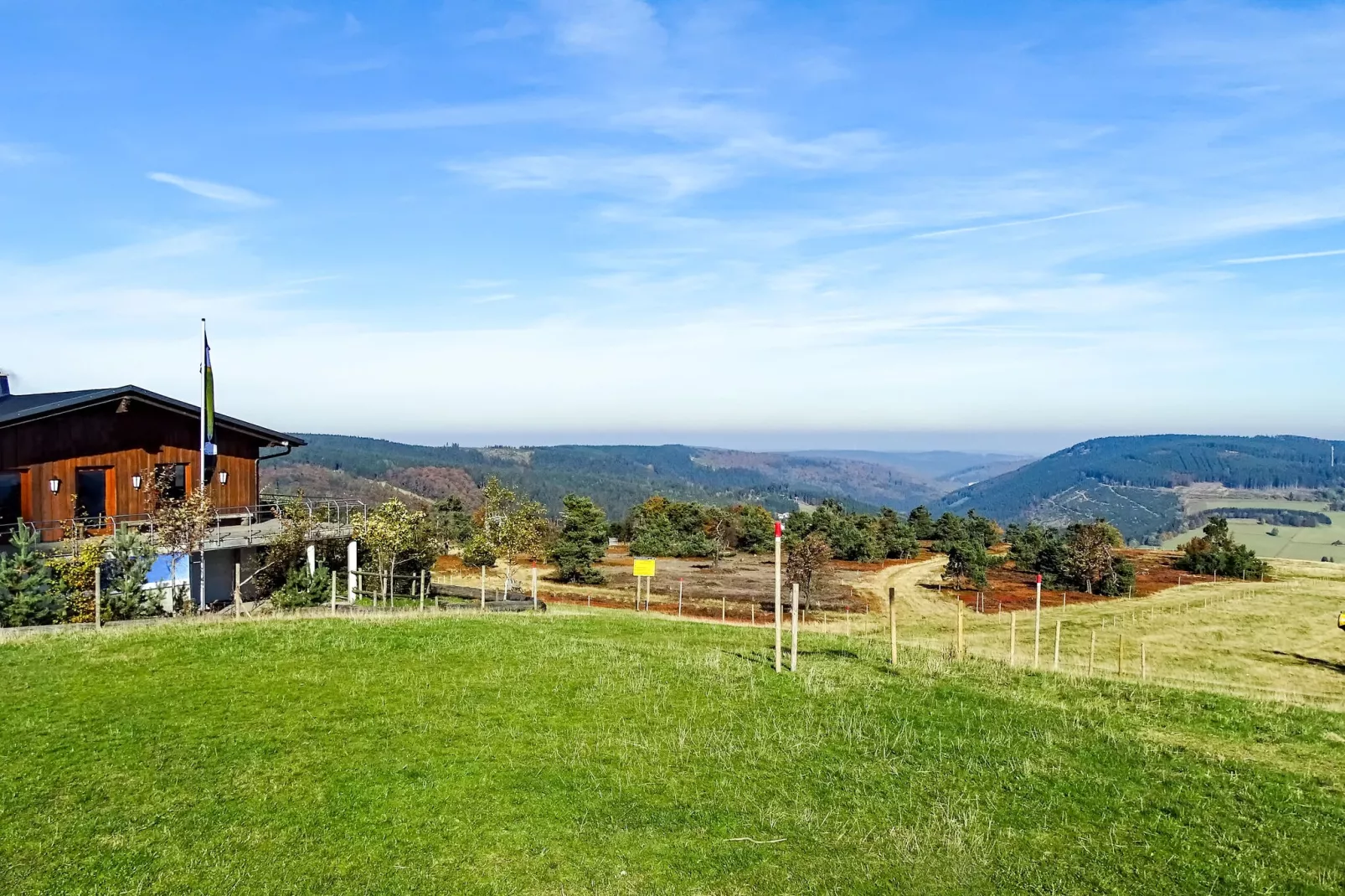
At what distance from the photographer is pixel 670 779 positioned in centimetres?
1059

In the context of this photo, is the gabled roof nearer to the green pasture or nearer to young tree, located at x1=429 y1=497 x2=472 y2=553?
young tree, located at x1=429 y1=497 x2=472 y2=553

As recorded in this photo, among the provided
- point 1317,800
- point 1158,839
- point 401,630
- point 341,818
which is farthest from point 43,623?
point 1317,800

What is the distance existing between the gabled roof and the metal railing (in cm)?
286

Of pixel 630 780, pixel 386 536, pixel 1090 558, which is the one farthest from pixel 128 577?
pixel 1090 558

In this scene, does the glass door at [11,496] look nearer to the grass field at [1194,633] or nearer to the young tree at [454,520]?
the grass field at [1194,633]

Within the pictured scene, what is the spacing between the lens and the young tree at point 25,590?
20.0m

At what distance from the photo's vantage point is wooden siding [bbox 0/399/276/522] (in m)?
24.4

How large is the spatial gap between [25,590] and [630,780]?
18301 millimetres

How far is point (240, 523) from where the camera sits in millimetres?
31297

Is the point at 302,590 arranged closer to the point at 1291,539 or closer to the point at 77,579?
the point at 77,579

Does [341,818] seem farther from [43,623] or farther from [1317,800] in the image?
[43,623]

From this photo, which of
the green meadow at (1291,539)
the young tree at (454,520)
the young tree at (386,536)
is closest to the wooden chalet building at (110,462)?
the young tree at (386,536)

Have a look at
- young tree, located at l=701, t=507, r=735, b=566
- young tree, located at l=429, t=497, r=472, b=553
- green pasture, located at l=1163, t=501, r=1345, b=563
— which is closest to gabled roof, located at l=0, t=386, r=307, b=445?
young tree, located at l=429, t=497, r=472, b=553

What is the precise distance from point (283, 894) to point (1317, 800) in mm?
11983
